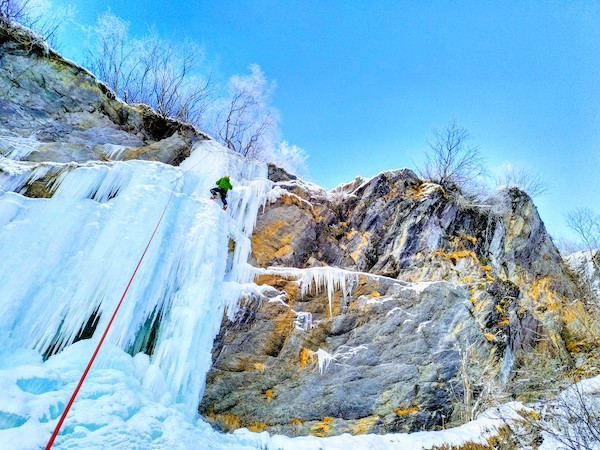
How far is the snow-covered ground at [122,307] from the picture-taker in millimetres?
3486

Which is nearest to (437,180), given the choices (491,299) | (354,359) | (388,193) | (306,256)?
(388,193)

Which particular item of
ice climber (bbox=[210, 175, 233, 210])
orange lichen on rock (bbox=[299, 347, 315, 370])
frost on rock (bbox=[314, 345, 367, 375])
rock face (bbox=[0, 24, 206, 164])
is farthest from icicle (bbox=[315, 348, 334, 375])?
rock face (bbox=[0, 24, 206, 164])

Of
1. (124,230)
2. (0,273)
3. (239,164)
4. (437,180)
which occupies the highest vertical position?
(437,180)

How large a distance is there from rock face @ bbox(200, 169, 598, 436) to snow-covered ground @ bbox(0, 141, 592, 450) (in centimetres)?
33

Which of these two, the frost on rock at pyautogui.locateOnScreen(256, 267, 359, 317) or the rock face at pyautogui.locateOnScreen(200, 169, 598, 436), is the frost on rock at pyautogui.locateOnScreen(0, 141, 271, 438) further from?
the frost on rock at pyautogui.locateOnScreen(256, 267, 359, 317)

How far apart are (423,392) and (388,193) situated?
534 cm

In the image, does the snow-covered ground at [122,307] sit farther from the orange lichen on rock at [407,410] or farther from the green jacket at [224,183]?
the green jacket at [224,183]

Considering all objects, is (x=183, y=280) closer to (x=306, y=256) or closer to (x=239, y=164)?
(x=306, y=256)

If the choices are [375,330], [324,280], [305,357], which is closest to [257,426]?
[305,357]

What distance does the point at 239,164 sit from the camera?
9.18 metres

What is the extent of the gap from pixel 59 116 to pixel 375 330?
8.72 meters

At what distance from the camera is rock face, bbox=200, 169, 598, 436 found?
5531mm

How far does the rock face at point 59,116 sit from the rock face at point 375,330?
3989 mm

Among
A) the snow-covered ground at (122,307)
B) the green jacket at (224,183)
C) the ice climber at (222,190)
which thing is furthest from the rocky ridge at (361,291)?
the green jacket at (224,183)
